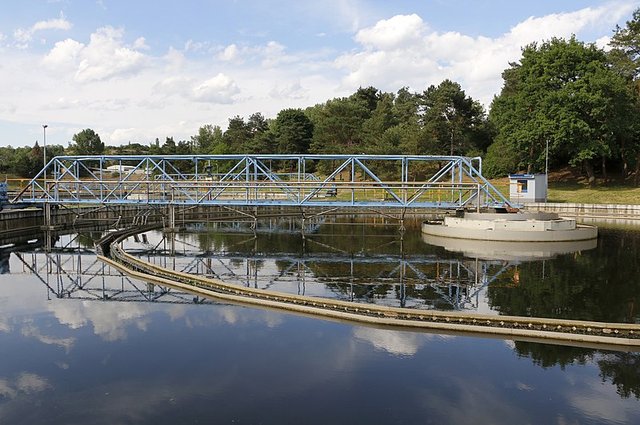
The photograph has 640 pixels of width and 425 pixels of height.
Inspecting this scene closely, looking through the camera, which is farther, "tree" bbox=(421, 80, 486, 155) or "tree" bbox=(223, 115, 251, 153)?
"tree" bbox=(223, 115, 251, 153)

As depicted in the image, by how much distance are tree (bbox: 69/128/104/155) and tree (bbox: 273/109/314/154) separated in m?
55.9

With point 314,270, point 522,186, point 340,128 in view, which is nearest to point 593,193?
point 522,186

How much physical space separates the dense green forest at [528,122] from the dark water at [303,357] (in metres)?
39.7

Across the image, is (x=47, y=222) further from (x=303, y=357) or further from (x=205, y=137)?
(x=205, y=137)

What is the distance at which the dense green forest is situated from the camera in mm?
55844

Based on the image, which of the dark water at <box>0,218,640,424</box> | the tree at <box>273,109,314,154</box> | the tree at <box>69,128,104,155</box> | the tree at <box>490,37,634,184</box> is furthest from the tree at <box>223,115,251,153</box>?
the dark water at <box>0,218,640,424</box>

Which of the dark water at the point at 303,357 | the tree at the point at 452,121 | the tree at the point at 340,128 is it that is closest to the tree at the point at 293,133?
the tree at the point at 340,128

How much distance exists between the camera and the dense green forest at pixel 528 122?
55844mm

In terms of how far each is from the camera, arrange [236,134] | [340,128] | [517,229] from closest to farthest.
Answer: [517,229] → [340,128] → [236,134]

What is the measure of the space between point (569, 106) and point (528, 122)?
4.75m

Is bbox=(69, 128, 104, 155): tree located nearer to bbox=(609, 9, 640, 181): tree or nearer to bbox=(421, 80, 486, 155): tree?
bbox=(421, 80, 486, 155): tree

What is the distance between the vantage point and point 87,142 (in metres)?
130

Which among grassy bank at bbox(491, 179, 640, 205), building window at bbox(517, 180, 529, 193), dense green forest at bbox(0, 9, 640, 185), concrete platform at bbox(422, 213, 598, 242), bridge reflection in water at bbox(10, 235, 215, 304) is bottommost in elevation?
bridge reflection in water at bbox(10, 235, 215, 304)

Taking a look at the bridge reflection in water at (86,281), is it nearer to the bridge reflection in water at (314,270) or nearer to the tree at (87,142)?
the bridge reflection in water at (314,270)
